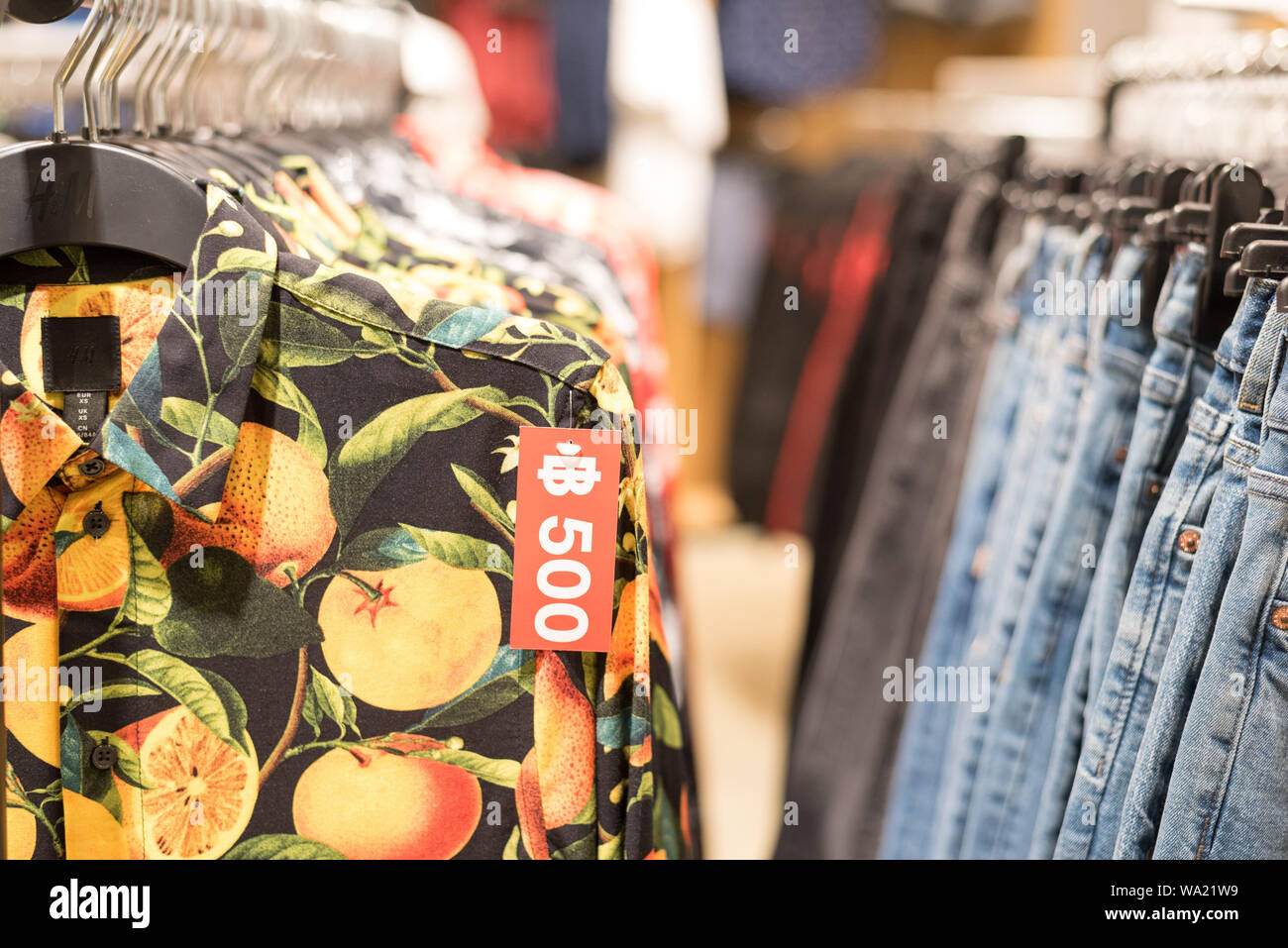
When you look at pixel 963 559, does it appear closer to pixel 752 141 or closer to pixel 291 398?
pixel 291 398

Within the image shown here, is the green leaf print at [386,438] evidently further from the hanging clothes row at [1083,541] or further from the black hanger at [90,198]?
the hanging clothes row at [1083,541]

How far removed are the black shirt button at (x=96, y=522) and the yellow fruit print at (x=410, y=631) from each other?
16 cm

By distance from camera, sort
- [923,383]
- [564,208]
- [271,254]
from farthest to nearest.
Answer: [564,208] < [923,383] < [271,254]

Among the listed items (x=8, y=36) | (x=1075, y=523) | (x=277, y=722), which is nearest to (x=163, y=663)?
(x=277, y=722)

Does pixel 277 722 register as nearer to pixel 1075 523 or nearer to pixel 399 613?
pixel 399 613

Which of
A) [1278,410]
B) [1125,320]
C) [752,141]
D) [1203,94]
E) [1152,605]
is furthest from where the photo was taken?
[752,141]

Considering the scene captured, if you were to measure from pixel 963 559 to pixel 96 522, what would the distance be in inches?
32.7

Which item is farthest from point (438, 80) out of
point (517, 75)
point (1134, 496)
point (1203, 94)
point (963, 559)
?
point (1134, 496)

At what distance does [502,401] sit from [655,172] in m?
2.40

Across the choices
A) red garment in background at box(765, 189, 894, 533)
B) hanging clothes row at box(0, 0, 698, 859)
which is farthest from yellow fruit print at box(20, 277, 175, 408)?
red garment in background at box(765, 189, 894, 533)

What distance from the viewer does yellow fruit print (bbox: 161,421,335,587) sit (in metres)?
0.76

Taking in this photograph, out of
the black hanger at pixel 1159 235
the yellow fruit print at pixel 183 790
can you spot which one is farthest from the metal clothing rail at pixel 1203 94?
the yellow fruit print at pixel 183 790

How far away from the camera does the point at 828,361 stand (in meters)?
2.41

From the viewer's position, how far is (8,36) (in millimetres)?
1774
